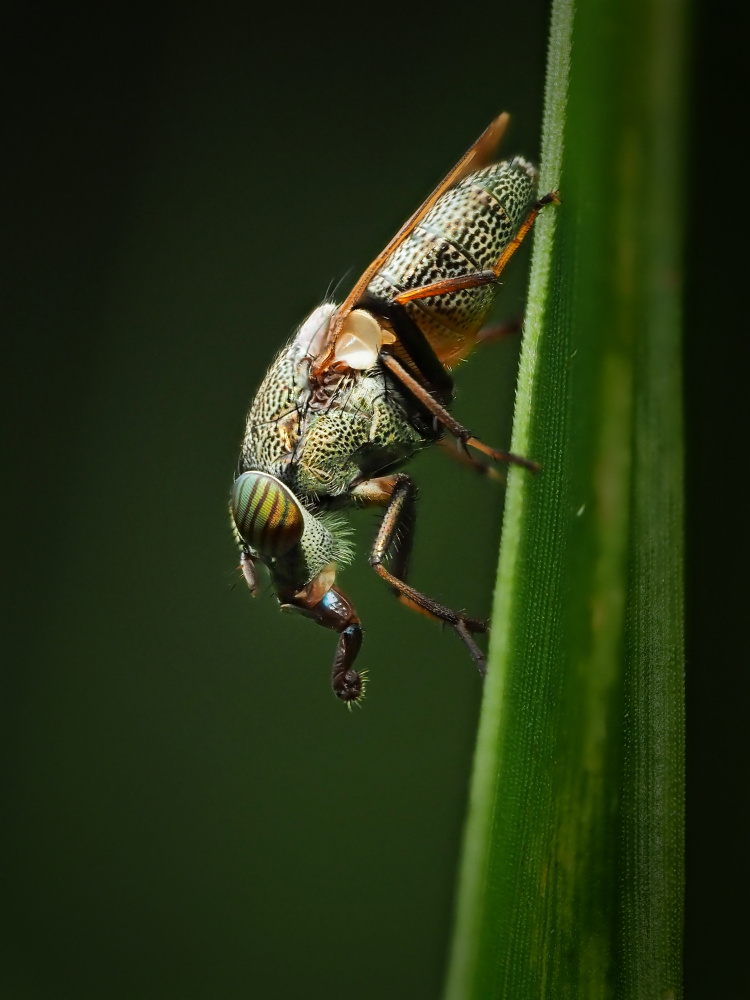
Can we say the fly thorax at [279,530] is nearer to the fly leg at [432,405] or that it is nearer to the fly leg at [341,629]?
the fly leg at [341,629]

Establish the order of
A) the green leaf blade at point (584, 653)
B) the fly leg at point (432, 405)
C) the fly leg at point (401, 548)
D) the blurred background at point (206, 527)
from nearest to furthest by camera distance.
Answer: the green leaf blade at point (584, 653) < the fly leg at point (432, 405) < the fly leg at point (401, 548) < the blurred background at point (206, 527)

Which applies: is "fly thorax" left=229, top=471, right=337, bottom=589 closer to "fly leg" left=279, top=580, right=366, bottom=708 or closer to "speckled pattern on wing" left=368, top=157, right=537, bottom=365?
"fly leg" left=279, top=580, right=366, bottom=708

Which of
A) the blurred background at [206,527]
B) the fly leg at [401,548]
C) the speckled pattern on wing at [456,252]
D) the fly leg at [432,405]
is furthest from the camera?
the blurred background at [206,527]

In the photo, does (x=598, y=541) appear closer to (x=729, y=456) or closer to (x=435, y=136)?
(x=729, y=456)

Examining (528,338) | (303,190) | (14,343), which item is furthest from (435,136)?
(528,338)

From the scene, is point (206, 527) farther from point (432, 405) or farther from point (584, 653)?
point (584, 653)

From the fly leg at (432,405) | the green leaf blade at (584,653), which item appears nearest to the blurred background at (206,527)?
the fly leg at (432,405)
